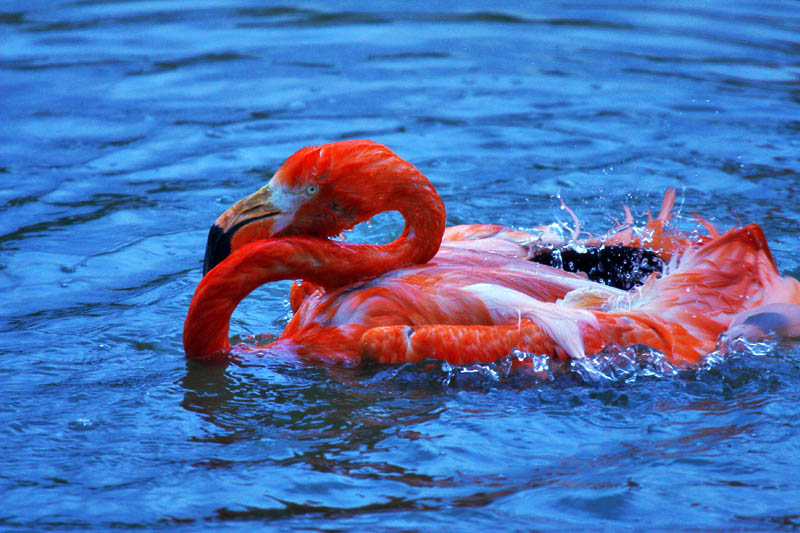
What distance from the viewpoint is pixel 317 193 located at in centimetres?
461

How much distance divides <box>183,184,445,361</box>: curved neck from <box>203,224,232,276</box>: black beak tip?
4.1 inches

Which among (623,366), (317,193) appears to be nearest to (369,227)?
(317,193)

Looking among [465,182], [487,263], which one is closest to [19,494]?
[487,263]

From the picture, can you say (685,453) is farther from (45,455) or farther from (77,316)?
(77,316)

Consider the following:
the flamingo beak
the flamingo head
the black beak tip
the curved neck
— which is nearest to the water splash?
the curved neck

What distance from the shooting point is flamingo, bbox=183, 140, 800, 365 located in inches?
174

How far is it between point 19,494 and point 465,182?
4292 mm

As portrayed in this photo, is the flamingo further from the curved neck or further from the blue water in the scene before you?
the blue water

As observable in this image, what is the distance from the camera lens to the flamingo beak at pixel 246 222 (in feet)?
15.1

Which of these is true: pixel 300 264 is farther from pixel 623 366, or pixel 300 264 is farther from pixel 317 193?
pixel 623 366

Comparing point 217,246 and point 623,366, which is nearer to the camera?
point 623,366

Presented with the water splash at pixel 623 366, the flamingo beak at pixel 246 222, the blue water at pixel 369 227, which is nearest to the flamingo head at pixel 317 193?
the flamingo beak at pixel 246 222

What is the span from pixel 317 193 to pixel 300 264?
33 centimetres

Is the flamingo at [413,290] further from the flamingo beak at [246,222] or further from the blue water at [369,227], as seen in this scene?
the blue water at [369,227]
